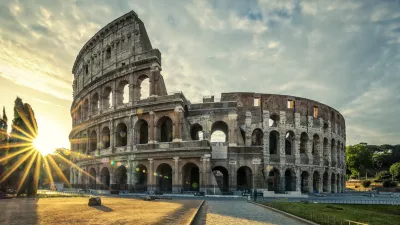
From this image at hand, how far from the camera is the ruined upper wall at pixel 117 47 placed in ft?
122

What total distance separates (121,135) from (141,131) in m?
2.39

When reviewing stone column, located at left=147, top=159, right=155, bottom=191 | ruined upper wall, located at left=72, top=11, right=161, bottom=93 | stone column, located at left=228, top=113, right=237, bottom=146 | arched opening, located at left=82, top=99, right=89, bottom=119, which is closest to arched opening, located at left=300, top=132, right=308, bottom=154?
stone column, located at left=228, top=113, right=237, bottom=146

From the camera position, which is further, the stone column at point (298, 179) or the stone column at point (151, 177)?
the stone column at point (298, 179)

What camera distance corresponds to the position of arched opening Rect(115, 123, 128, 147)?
37.7m

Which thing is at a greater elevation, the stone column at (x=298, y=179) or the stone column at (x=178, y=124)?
the stone column at (x=178, y=124)

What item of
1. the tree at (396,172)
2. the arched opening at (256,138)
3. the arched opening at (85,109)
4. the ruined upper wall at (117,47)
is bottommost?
the tree at (396,172)

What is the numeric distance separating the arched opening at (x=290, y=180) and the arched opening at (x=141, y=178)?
56.3 ft

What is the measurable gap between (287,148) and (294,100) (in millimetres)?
7370

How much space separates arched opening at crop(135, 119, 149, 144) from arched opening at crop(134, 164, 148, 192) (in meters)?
2.93

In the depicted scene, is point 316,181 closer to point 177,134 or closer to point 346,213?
point 177,134

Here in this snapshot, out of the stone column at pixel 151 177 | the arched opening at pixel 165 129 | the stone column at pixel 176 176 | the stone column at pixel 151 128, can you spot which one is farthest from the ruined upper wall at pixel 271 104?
the stone column at pixel 151 177

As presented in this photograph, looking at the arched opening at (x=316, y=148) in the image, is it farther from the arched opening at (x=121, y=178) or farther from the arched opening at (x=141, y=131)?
the arched opening at (x=121, y=178)

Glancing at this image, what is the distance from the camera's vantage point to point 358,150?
8481cm

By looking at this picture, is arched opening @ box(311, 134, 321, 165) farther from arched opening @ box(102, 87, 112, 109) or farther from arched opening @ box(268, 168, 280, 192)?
arched opening @ box(102, 87, 112, 109)
